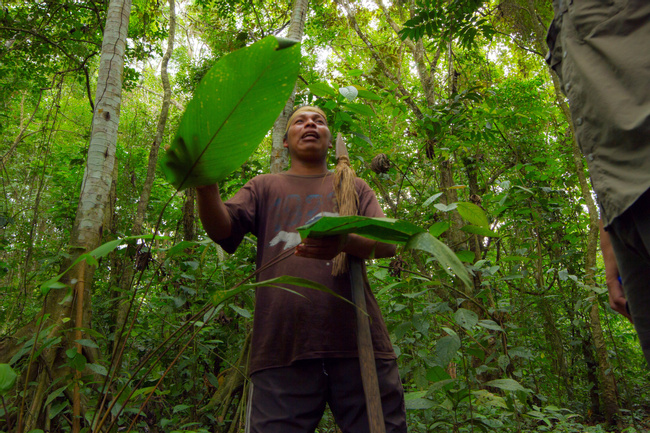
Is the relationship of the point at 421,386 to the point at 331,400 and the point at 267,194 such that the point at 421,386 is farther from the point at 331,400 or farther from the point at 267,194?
the point at 267,194

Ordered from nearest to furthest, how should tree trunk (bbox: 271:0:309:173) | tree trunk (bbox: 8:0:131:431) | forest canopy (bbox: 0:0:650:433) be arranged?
forest canopy (bbox: 0:0:650:433) → tree trunk (bbox: 8:0:131:431) → tree trunk (bbox: 271:0:309:173)

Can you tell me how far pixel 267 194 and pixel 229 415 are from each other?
176 cm

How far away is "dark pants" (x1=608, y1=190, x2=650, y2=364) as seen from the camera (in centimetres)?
80

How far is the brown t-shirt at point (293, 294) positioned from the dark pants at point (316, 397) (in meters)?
0.04

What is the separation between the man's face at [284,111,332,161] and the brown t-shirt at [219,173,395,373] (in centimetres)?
12

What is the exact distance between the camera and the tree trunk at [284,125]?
2.67 m

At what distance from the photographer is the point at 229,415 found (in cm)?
266

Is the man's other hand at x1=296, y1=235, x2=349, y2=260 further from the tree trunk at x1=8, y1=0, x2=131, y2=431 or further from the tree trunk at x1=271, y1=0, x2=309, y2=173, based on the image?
Result: the tree trunk at x1=271, y1=0, x2=309, y2=173

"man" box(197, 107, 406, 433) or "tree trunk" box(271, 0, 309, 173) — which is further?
"tree trunk" box(271, 0, 309, 173)

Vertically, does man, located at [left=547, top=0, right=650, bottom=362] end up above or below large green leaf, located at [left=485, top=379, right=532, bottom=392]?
above

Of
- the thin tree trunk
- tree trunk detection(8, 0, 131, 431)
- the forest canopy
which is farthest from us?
the thin tree trunk

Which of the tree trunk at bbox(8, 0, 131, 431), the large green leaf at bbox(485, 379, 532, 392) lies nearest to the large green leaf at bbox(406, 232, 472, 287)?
the large green leaf at bbox(485, 379, 532, 392)

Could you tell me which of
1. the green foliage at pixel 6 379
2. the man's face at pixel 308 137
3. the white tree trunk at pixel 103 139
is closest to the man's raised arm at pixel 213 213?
the man's face at pixel 308 137

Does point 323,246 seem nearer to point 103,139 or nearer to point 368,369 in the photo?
point 368,369
